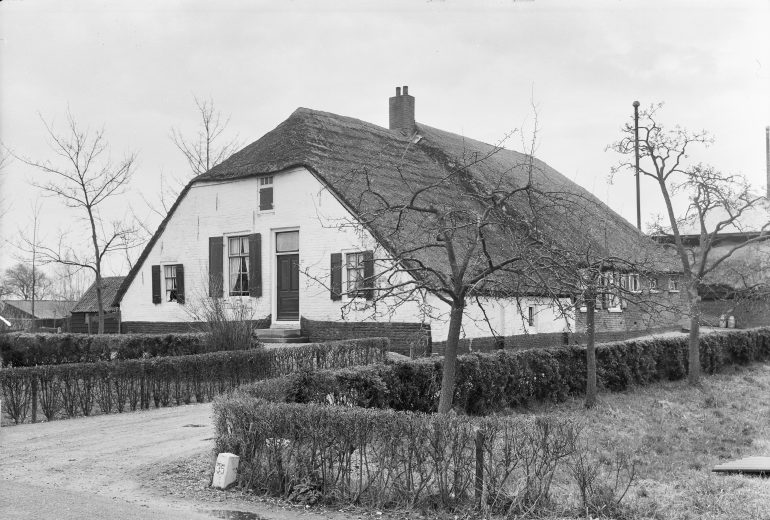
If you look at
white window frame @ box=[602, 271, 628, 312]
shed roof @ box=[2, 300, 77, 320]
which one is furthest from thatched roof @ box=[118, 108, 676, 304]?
shed roof @ box=[2, 300, 77, 320]

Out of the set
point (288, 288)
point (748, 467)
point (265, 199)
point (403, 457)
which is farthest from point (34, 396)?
point (265, 199)

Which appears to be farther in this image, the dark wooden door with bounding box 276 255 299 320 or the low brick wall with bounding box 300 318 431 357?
the dark wooden door with bounding box 276 255 299 320

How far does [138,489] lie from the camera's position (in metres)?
8.27

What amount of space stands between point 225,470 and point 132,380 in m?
6.08

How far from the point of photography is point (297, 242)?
75.8 ft

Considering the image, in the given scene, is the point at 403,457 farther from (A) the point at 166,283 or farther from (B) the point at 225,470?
(A) the point at 166,283

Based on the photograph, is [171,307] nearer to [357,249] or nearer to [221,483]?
[357,249]

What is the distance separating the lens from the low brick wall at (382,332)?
19.8 metres

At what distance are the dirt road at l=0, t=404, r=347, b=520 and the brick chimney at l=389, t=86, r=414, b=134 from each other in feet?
66.6

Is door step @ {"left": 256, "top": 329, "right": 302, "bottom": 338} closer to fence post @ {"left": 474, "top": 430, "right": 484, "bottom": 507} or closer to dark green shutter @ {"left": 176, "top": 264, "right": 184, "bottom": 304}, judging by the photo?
dark green shutter @ {"left": 176, "top": 264, "right": 184, "bottom": 304}

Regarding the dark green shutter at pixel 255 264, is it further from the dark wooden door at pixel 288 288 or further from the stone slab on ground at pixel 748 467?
the stone slab on ground at pixel 748 467

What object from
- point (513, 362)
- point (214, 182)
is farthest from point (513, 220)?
point (214, 182)

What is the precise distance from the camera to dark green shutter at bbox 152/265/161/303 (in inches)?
1023

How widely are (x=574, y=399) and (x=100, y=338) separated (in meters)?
11.5
